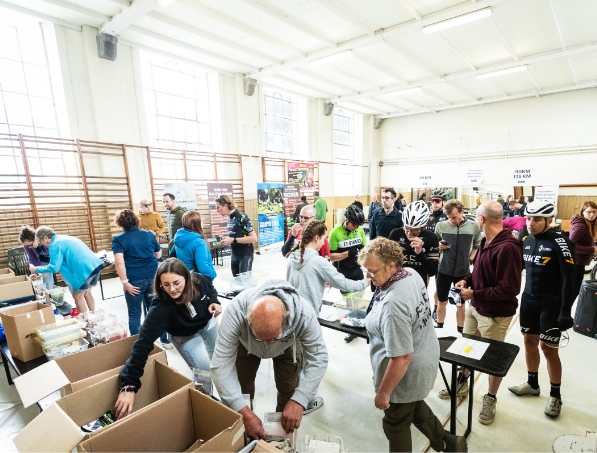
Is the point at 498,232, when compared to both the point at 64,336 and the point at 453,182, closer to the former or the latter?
the point at 64,336

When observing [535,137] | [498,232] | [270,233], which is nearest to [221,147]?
[270,233]

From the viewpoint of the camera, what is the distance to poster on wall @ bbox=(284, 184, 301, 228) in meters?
9.27

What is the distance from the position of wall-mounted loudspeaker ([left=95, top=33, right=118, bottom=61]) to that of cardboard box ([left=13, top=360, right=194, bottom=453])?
6551 millimetres

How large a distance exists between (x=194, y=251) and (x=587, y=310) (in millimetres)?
4383

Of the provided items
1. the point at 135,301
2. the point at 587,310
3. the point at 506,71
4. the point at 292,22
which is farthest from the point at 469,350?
the point at 506,71

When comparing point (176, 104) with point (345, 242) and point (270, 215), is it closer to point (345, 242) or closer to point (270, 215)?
point (270, 215)

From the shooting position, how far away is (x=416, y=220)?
8.32 ft

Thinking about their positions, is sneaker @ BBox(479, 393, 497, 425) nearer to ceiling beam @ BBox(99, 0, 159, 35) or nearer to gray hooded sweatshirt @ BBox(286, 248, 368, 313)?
gray hooded sweatshirt @ BBox(286, 248, 368, 313)

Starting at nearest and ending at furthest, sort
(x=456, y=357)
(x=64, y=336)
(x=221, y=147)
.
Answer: (x=456, y=357) < (x=64, y=336) < (x=221, y=147)

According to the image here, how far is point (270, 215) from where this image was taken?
868cm

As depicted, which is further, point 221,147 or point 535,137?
point 535,137

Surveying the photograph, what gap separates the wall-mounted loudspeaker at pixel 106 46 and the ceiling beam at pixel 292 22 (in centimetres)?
294

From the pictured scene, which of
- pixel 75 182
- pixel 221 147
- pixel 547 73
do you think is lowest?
pixel 75 182

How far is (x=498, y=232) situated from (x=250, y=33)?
5.80 meters
